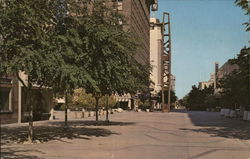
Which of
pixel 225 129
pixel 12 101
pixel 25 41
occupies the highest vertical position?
pixel 25 41

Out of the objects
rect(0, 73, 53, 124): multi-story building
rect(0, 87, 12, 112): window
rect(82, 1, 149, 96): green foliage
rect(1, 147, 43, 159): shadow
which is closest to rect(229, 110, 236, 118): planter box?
rect(0, 73, 53, 124): multi-story building

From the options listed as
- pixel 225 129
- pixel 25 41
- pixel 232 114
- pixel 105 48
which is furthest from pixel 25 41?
pixel 232 114

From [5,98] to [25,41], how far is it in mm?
15531

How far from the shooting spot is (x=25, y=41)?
14570 mm

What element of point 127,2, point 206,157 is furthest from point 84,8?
point 127,2

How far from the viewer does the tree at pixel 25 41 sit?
13.9 metres

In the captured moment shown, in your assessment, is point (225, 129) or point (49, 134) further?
point (225, 129)

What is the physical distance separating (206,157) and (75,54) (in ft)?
22.3

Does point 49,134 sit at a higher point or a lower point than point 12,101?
lower

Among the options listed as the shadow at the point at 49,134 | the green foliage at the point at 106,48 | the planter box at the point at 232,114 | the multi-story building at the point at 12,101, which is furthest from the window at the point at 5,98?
the planter box at the point at 232,114

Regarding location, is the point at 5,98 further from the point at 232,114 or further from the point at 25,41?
the point at 232,114

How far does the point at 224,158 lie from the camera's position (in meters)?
11.4

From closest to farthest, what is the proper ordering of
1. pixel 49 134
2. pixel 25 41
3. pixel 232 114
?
pixel 25 41
pixel 49 134
pixel 232 114

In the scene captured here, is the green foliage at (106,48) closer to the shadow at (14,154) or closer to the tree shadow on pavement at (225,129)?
the shadow at (14,154)
